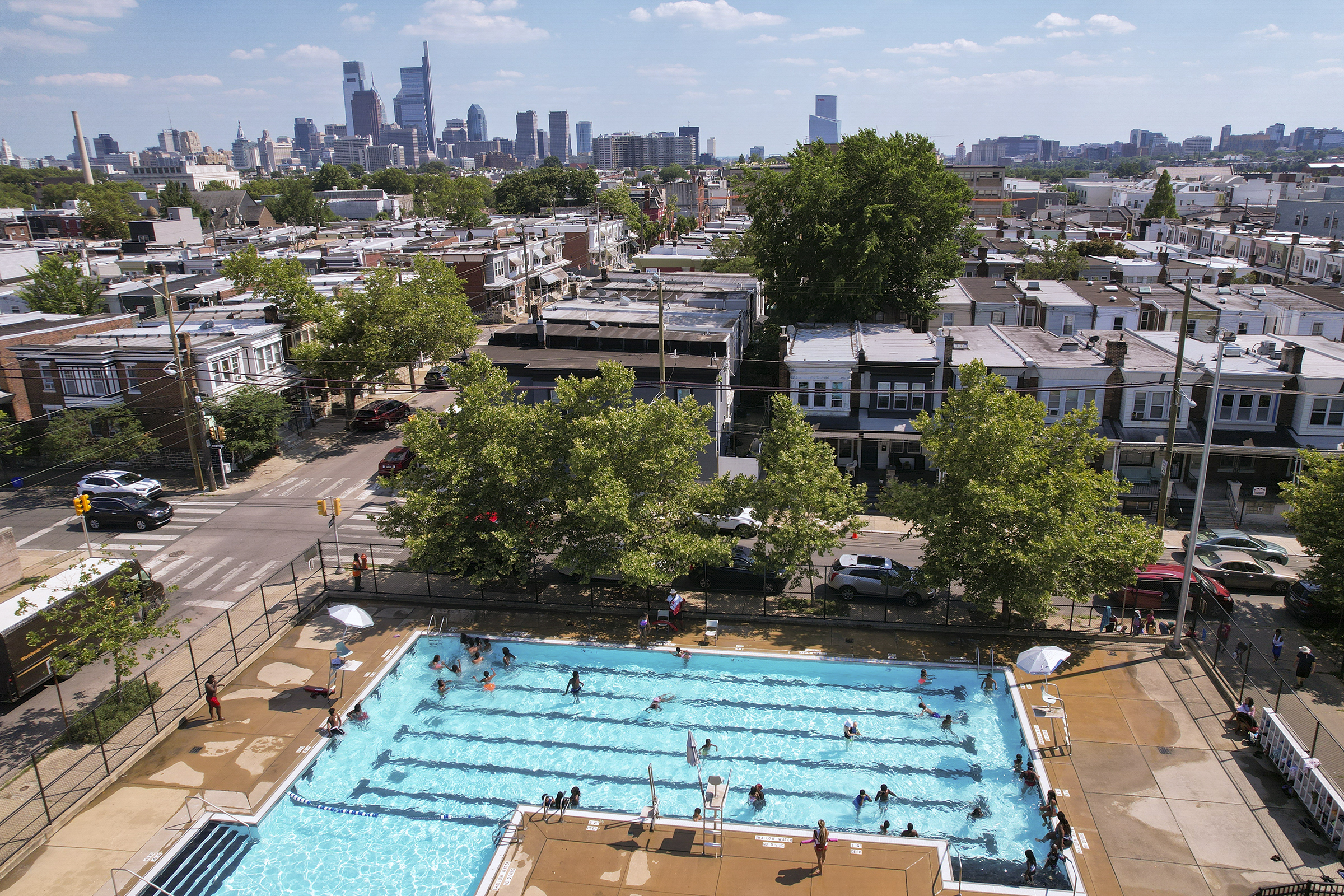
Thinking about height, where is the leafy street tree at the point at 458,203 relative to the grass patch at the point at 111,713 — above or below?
above

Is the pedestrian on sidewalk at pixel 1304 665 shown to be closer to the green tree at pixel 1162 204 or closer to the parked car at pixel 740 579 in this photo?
the parked car at pixel 740 579

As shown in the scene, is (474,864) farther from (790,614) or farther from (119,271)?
(119,271)

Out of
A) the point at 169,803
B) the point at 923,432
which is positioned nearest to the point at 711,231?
the point at 923,432

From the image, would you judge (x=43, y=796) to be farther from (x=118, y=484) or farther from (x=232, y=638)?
(x=118, y=484)

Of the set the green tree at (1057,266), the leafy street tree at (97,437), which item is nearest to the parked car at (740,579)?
the leafy street tree at (97,437)

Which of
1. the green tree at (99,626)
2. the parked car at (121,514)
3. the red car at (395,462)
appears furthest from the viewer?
the red car at (395,462)

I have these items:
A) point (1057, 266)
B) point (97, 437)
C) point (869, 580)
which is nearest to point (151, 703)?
point (869, 580)
